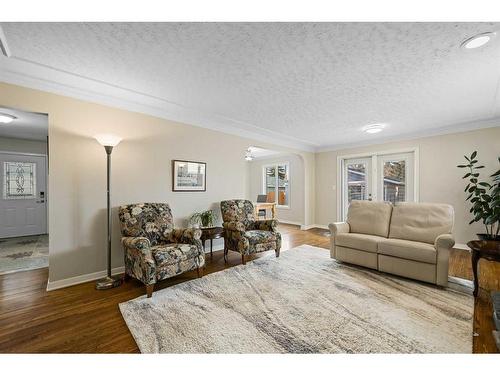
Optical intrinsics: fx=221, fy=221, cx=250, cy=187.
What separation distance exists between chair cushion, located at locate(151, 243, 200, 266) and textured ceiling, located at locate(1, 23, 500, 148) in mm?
1935

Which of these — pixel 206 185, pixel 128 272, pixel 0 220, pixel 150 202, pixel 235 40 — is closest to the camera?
pixel 235 40

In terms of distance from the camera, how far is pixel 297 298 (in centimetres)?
232

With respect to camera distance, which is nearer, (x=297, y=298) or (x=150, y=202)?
(x=297, y=298)

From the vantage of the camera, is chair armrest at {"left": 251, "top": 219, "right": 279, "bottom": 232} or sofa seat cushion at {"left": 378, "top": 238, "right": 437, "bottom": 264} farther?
chair armrest at {"left": 251, "top": 219, "right": 279, "bottom": 232}

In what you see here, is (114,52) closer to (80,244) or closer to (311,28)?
(311,28)

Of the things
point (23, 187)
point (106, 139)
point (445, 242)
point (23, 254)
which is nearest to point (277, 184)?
point (445, 242)

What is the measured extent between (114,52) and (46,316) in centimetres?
246

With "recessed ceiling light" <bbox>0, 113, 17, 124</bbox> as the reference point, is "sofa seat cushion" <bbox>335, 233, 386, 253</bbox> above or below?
below

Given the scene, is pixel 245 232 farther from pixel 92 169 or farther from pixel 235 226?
pixel 92 169

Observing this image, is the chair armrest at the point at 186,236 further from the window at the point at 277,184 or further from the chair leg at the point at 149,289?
the window at the point at 277,184

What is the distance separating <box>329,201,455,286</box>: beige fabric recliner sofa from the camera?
2572mm

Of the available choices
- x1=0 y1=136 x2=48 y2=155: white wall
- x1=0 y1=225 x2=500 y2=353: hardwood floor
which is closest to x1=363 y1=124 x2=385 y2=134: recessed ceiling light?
x1=0 y1=225 x2=500 y2=353: hardwood floor

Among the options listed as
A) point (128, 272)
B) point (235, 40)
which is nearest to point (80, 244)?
point (128, 272)

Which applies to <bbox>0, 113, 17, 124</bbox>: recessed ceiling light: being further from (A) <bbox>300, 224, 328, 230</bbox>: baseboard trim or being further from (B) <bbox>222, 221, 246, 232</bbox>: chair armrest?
(A) <bbox>300, 224, 328, 230</bbox>: baseboard trim
